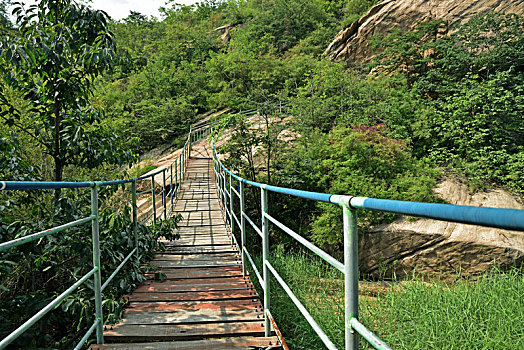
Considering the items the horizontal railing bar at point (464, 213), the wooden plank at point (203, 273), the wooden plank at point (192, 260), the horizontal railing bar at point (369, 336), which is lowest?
the wooden plank at point (203, 273)

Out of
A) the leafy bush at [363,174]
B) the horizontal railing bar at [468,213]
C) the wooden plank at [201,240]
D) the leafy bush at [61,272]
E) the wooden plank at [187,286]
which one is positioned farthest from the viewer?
the leafy bush at [363,174]

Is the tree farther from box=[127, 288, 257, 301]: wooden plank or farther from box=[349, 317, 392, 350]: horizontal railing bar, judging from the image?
box=[349, 317, 392, 350]: horizontal railing bar

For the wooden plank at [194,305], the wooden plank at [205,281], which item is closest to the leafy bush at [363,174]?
the wooden plank at [205,281]

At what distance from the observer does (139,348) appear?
2.35 m

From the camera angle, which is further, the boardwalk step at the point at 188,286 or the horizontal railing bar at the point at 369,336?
the boardwalk step at the point at 188,286

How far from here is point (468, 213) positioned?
0.56 metres

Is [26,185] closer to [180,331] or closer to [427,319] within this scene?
[180,331]

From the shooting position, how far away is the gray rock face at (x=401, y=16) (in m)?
15.3

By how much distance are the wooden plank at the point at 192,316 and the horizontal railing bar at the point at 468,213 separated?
2.42 m

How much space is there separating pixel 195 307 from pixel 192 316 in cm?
21

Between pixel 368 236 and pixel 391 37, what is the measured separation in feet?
40.5

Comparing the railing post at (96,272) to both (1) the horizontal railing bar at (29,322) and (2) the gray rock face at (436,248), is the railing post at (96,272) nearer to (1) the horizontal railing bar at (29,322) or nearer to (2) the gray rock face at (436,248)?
(1) the horizontal railing bar at (29,322)

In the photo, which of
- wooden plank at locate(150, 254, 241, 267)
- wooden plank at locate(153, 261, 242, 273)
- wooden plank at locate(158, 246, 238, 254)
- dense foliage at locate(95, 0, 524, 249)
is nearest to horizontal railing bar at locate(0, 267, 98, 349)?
wooden plank at locate(153, 261, 242, 273)

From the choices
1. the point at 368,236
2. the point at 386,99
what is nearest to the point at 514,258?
the point at 368,236
